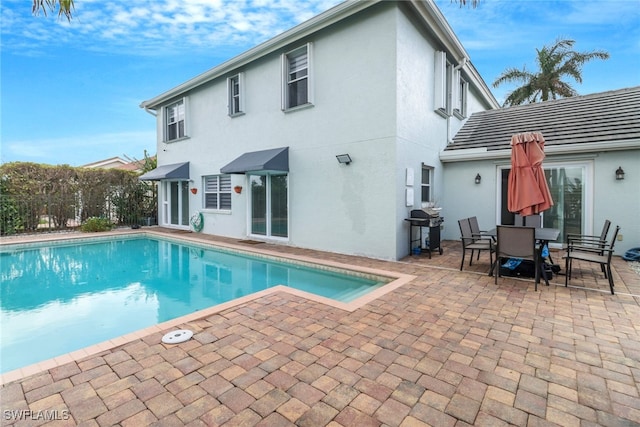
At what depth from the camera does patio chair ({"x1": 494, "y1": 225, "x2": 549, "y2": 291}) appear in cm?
689

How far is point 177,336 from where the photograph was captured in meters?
4.61

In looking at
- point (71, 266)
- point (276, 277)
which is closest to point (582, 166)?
point (276, 277)

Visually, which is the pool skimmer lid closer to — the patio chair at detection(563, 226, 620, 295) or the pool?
the pool

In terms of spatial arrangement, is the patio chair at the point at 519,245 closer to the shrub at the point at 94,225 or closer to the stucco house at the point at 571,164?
the stucco house at the point at 571,164

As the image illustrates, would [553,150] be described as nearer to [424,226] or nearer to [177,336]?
[424,226]

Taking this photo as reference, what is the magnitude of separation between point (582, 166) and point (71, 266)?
18238 millimetres

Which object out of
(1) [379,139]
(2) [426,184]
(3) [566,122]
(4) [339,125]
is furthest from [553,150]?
(4) [339,125]

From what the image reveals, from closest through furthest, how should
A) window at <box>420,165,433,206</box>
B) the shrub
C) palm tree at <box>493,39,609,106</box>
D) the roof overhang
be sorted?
the roof overhang → window at <box>420,165,433,206</box> → the shrub → palm tree at <box>493,39,609,106</box>

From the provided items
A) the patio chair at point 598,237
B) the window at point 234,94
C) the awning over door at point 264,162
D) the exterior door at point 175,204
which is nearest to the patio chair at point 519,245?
the patio chair at point 598,237

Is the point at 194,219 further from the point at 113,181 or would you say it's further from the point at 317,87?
the point at 317,87

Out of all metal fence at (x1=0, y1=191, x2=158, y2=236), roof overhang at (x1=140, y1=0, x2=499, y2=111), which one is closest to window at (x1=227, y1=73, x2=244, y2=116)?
roof overhang at (x1=140, y1=0, x2=499, y2=111)

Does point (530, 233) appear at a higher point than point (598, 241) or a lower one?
higher

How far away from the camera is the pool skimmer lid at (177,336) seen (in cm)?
446

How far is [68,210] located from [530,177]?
2218 centimetres
